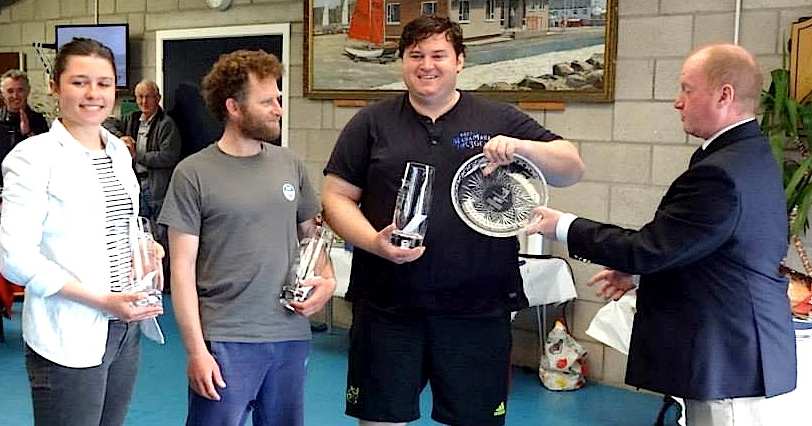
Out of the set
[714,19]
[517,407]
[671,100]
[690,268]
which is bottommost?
[517,407]

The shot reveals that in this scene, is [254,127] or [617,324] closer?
[254,127]

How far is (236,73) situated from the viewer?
222 centimetres

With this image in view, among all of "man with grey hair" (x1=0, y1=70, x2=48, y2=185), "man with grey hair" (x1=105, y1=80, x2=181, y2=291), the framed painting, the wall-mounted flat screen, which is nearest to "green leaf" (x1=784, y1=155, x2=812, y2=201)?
the framed painting

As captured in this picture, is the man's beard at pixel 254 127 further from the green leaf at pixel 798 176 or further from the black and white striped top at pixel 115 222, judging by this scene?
the green leaf at pixel 798 176

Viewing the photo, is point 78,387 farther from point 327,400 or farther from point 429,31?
point 327,400

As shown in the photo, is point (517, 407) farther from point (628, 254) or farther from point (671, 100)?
point (628, 254)

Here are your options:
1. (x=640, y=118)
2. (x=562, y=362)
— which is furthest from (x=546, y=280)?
(x=640, y=118)

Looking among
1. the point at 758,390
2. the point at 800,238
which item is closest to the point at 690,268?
the point at 758,390

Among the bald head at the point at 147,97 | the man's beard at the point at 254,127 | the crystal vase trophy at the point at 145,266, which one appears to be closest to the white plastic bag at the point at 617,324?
the man's beard at the point at 254,127

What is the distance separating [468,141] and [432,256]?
313mm

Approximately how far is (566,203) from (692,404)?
2.49 m

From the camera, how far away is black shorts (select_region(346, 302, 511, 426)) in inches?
93.1

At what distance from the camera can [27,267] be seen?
1.92 metres

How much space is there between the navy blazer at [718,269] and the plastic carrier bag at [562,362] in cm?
229
